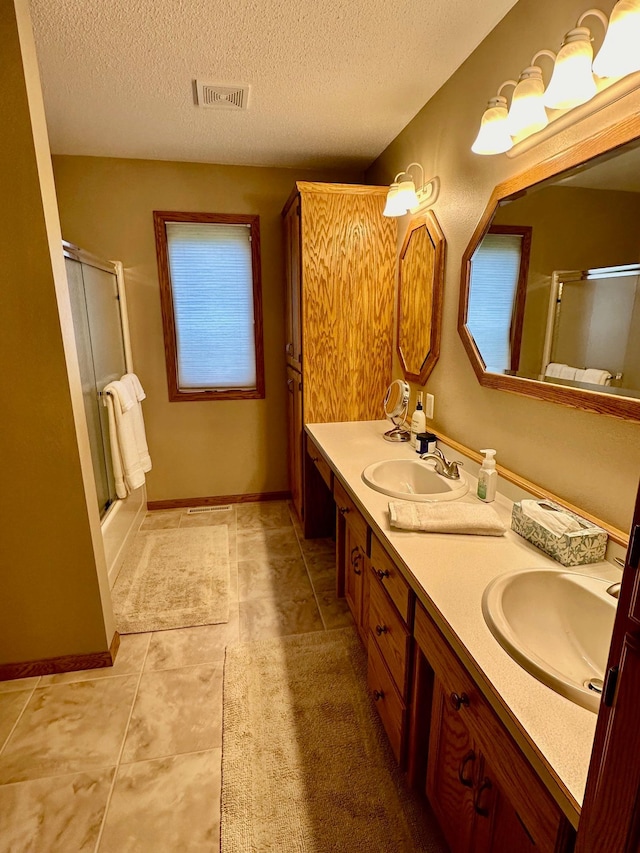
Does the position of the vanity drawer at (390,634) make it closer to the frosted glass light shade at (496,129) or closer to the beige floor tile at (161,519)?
the frosted glass light shade at (496,129)

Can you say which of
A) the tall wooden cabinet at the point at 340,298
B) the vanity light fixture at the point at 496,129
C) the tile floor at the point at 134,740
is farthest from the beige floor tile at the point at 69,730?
the vanity light fixture at the point at 496,129

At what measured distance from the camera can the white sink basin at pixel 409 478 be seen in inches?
65.6

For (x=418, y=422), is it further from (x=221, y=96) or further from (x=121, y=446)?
(x=221, y=96)

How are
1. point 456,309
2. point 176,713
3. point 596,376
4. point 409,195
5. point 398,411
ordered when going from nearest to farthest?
point 596,376
point 176,713
point 456,309
point 409,195
point 398,411

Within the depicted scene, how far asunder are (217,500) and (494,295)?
102 inches

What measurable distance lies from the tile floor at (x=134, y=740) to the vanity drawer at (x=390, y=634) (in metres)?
0.66

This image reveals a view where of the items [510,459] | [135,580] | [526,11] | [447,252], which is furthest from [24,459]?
[526,11]

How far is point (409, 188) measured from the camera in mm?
2064

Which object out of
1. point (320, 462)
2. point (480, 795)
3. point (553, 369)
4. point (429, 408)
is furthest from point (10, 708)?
point (553, 369)

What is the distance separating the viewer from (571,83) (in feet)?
3.63

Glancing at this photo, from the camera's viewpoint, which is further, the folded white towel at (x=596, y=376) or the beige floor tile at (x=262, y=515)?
the beige floor tile at (x=262, y=515)

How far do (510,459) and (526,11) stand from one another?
1.45 meters

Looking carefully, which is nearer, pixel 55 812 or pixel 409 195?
pixel 55 812

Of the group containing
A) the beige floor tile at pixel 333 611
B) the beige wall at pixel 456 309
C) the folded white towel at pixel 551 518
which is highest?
the beige wall at pixel 456 309
